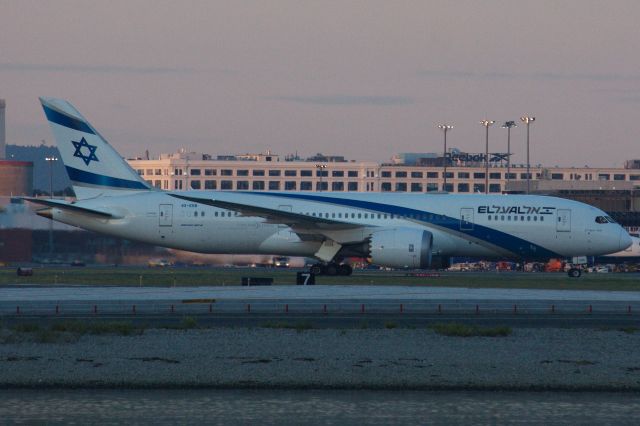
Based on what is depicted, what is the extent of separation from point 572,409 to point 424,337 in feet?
29.4

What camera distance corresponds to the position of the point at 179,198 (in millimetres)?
57625

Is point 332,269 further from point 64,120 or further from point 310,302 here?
point 310,302

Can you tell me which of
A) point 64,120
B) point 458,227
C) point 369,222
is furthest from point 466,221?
point 64,120

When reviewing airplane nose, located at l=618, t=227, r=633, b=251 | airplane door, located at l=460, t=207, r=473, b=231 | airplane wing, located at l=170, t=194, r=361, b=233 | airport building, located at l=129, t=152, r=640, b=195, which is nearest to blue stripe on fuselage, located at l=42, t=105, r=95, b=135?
airplane wing, located at l=170, t=194, r=361, b=233

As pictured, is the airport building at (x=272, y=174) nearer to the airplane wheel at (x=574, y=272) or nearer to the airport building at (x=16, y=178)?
the airport building at (x=16, y=178)

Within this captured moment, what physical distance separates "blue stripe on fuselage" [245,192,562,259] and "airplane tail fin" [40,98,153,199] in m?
8.25

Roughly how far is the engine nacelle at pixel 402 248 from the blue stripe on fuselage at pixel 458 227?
1645 millimetres

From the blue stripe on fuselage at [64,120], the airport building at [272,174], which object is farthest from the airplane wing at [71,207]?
the airport building at [272,174]

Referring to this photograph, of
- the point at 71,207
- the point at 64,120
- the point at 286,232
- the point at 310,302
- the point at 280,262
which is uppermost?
the point at 64,120

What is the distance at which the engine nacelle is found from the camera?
→ 53.8 metres

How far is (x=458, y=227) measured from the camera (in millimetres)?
56062

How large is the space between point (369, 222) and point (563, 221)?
9.60 meters

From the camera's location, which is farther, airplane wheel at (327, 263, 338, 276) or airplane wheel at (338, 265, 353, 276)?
airplane wheel at (338, 265, 353, 276)

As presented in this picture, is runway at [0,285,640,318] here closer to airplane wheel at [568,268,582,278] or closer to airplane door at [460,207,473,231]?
airplane door at [460,207,473,231]
